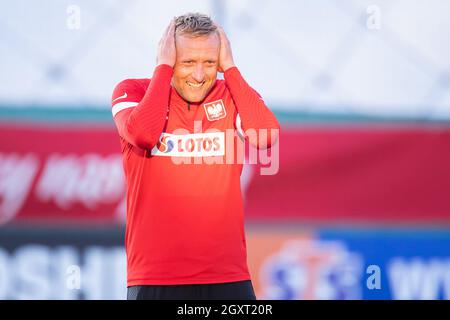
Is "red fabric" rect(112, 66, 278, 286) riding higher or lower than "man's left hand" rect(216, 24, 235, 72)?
lower

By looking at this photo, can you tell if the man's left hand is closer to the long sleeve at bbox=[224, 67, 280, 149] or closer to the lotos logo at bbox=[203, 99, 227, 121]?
the long sleeve at bbox=[224, 67, 280, 149]

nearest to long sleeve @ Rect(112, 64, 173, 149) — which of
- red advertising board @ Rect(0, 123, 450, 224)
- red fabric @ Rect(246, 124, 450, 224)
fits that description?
red advertising board @ Rect(0, 123, 450, 224)

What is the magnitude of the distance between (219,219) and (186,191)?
15cm

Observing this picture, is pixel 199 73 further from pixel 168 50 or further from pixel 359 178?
pixel 359 178

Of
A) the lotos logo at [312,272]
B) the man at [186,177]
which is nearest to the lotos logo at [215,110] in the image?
the man at [186,177]

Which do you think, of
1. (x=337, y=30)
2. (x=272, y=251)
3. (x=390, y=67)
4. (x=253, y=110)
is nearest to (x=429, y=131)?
(x=390, y=67)

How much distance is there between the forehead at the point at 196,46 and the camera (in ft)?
9.36

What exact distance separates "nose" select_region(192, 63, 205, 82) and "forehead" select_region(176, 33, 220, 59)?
39 mm

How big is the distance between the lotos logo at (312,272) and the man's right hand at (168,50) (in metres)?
1.60

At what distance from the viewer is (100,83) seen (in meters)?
4.19

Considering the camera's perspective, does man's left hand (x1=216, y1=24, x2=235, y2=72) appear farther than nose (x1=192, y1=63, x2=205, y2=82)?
Yes

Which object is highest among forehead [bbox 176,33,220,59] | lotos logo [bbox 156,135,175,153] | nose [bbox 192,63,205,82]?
forehead [bbox 176,33,220,59]

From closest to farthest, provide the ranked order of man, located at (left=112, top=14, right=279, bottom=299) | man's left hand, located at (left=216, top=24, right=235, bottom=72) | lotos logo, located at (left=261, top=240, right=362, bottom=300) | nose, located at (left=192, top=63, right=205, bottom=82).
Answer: man, located at (left=112, top=14, right=279, bottom=299) < nose, located at (left=192, top=63, right=205, bottom=82) < man's left hand, located at (left=216, top=24, right=235, bottom=72) < lotos logo, located at (left=261, top=240, right=362, bottom=300)

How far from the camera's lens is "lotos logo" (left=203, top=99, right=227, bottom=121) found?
287 cm
